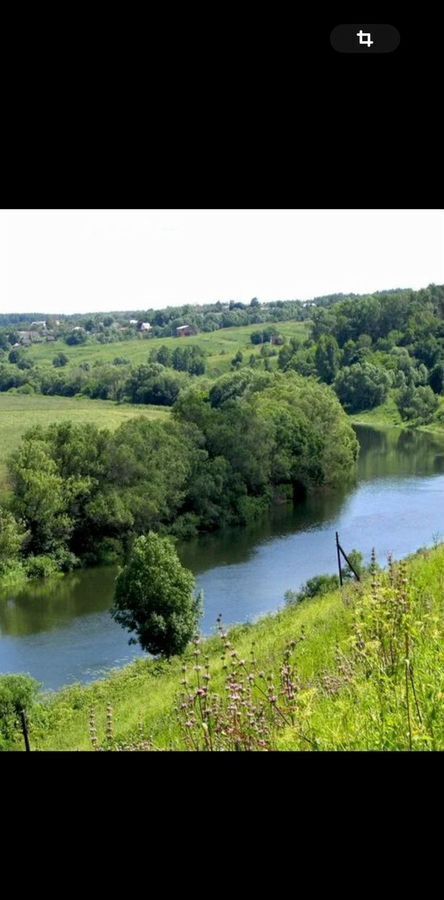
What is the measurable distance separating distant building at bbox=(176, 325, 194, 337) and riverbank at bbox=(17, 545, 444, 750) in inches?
56.6

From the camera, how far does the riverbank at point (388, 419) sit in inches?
246

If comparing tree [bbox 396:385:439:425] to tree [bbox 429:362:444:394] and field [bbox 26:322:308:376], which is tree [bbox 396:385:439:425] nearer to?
tree [bbox 429:362:444:394]

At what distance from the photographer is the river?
19.2ft

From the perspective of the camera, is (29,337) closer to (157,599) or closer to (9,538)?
(157,599)

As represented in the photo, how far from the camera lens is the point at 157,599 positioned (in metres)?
5.88

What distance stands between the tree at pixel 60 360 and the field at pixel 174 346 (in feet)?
0.11
